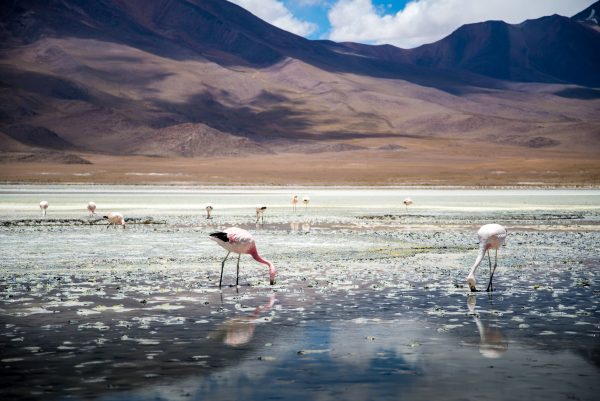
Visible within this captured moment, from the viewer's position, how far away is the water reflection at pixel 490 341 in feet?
33.5

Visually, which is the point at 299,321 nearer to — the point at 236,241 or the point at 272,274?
the point at 272,274

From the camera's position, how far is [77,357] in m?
9.91

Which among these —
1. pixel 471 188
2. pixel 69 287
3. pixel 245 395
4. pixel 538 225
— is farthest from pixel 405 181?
pixel 245 395

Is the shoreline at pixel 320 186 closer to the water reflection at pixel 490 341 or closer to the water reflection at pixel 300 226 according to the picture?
the water reflection at pixel 300 226

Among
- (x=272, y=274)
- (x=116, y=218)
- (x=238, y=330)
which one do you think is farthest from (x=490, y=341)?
(x=116, y=218)

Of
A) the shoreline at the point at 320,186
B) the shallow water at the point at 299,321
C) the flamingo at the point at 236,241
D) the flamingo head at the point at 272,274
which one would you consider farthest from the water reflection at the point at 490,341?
the shoreline at the point at 320,186

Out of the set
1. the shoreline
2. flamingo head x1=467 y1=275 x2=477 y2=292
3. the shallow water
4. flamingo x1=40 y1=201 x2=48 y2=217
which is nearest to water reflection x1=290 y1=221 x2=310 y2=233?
the shallow water

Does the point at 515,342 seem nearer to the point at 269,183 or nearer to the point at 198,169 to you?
the point at 269,183

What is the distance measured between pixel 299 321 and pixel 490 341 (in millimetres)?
2744

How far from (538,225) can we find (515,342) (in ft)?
77.5

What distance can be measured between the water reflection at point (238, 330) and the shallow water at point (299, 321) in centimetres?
3

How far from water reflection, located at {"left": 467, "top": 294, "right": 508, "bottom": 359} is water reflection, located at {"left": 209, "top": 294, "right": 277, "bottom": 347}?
2.88 m

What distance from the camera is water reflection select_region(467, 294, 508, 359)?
33.5ft

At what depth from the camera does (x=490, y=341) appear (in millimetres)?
10867
